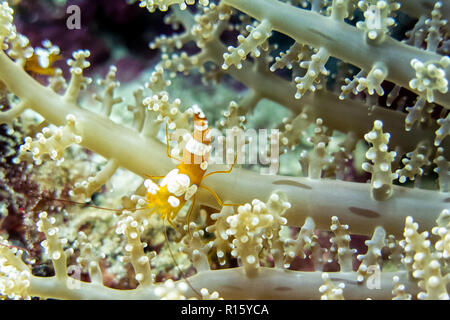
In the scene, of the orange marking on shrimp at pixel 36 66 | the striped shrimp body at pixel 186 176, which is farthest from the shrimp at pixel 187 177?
the orange marking on shrimp at pixel 36 66

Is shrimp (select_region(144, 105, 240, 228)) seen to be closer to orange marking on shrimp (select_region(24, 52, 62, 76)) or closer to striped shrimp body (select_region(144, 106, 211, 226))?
striped shrimp body (select_region(144, 106, 211, 226))

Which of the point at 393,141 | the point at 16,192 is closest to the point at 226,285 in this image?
the point at 393,141

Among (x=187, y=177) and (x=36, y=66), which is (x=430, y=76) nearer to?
(x=187, y=177)

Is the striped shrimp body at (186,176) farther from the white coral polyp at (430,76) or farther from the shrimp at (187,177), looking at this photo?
the white coral polyp at (430,76)

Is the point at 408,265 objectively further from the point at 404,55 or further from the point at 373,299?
the point at 404,55

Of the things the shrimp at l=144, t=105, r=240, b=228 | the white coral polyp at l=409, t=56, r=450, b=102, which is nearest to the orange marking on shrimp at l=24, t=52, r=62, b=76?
the shrimp at l=144, t=105, r=240, b=228

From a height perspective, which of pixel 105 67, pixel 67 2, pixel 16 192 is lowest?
pixel 16 192

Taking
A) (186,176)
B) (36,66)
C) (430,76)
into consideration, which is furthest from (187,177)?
(36,66)
